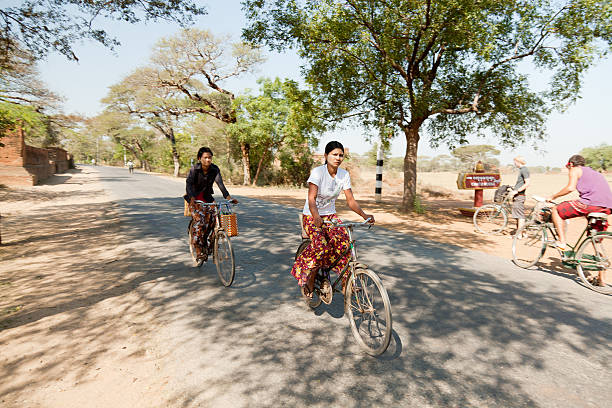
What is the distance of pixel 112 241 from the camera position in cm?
700

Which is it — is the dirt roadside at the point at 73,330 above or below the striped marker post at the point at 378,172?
below

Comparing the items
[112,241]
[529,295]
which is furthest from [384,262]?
[112,241]

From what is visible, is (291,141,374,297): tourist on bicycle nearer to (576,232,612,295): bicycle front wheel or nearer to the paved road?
the paved road

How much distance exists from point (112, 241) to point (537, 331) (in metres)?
7.53

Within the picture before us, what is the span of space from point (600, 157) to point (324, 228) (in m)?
51.5

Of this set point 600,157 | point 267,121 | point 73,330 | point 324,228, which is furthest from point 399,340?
Answer: point 600,157

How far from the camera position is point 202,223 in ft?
16.8

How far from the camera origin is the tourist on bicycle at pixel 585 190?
4.96 m

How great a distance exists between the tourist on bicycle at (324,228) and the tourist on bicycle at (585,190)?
392 centimetres

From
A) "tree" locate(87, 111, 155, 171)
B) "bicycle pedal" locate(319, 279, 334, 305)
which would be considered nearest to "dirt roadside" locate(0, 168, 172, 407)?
"bicycle pedal" locate(319, 279, 334, 305)

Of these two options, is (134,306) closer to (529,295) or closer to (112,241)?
(112,241)

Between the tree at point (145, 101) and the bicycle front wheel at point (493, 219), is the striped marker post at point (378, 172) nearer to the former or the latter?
the bicycle front wheel at point (493, 219)

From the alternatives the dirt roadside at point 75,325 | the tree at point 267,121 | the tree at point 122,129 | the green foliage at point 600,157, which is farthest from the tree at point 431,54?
the green foliage at point 600,157

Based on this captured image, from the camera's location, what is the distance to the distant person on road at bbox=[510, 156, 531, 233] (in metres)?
8.03
